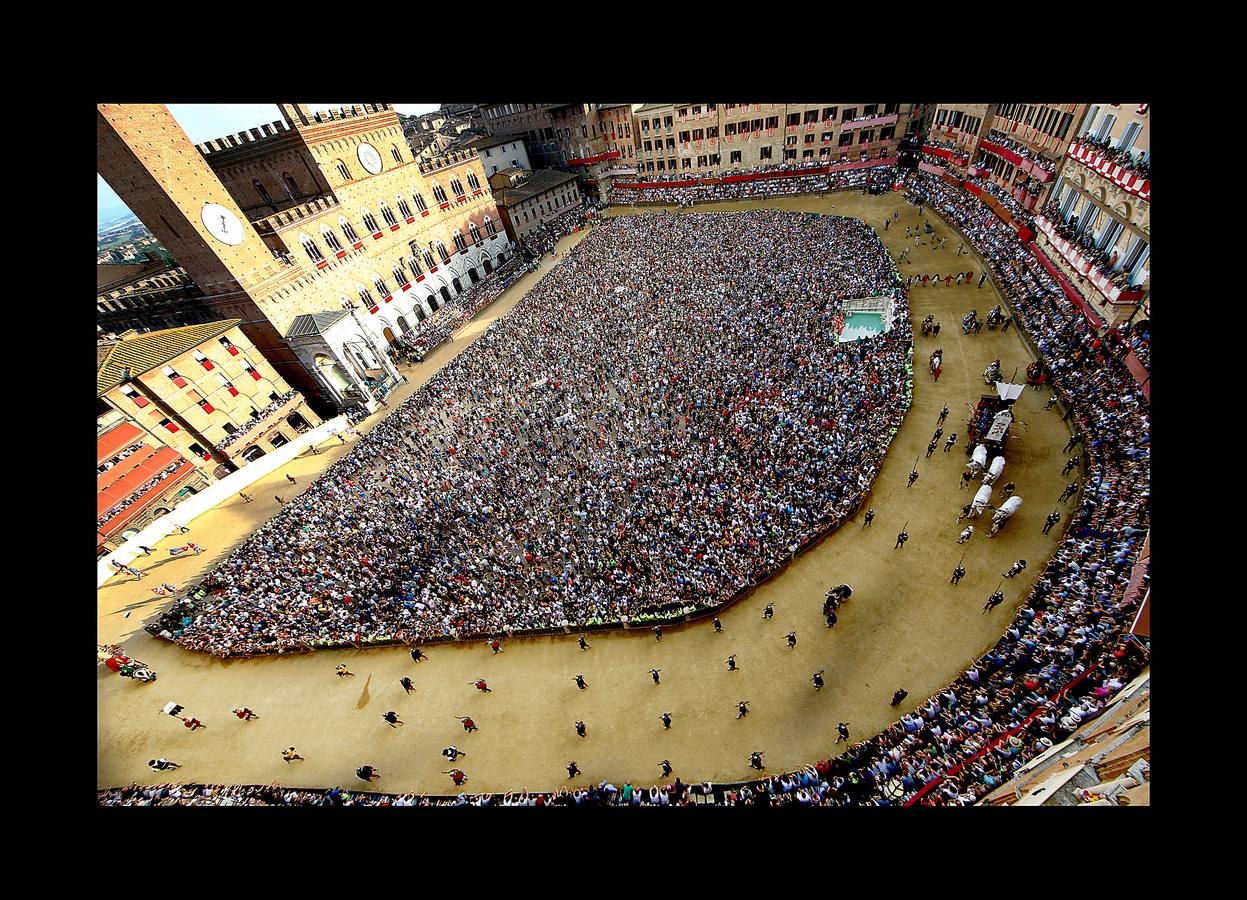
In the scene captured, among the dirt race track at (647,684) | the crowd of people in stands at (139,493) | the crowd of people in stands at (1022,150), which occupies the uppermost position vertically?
the crowd of people in stands at (1022,150)

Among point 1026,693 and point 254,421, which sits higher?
point 254,421

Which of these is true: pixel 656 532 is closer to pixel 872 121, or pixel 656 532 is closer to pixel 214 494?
A: pixel 214 494

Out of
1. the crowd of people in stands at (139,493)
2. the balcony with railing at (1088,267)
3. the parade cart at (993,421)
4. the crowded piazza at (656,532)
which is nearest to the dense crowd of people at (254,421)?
the crowded piazza at (656,532)

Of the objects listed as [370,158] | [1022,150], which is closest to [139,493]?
[370,158]

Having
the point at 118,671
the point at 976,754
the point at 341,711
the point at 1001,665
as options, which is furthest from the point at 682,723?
the point at 118,671

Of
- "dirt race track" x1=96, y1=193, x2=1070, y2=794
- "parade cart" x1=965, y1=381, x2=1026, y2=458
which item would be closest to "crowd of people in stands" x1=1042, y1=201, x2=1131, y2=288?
"parade cart" x1=965, y1=381, x2=1026, y2=458

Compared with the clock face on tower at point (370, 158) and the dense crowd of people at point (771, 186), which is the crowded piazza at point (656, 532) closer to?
the clock face on tower at point (370, 158)

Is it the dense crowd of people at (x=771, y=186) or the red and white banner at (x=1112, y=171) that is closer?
the red and white banner at (x=1112, y=171)
